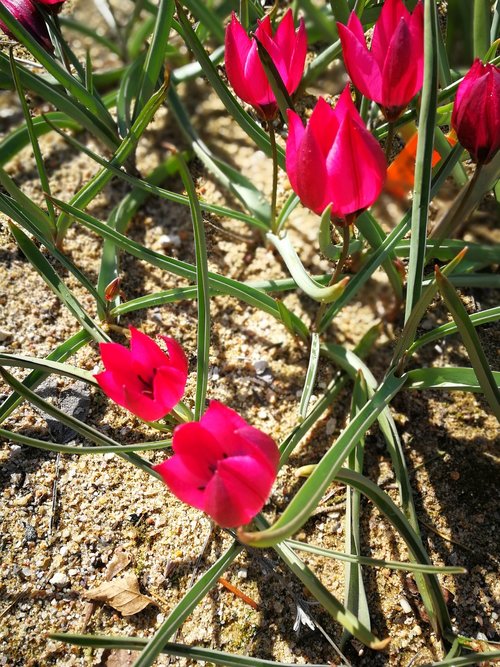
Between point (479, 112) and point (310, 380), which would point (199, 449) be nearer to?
point (310, 380)

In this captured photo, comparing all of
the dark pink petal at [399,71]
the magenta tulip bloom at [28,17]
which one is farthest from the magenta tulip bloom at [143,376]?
the magenta tulip bloom at [28,17]

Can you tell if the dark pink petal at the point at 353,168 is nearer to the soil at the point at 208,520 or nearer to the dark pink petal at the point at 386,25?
the dark pink petal at the point at 386,25

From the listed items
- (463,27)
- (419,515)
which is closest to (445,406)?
(419,515)

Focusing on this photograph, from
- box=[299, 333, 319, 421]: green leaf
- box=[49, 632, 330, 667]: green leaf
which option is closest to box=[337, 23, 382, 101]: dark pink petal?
box=[299, 333, 319, 421]: green leaf

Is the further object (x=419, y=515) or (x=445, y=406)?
(x=445, y=406)

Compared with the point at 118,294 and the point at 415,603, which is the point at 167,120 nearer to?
the point at 118,294

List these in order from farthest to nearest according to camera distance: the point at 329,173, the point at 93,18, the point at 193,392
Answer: the point at 93,18
the point at 193,392
the point at 329,173

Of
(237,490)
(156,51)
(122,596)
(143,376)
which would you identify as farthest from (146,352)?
(156,51)

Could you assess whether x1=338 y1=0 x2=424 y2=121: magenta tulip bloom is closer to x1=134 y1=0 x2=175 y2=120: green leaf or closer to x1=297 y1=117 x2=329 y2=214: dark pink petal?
x1=297 y1=117 x2=329 y2=214: dark pink petal
